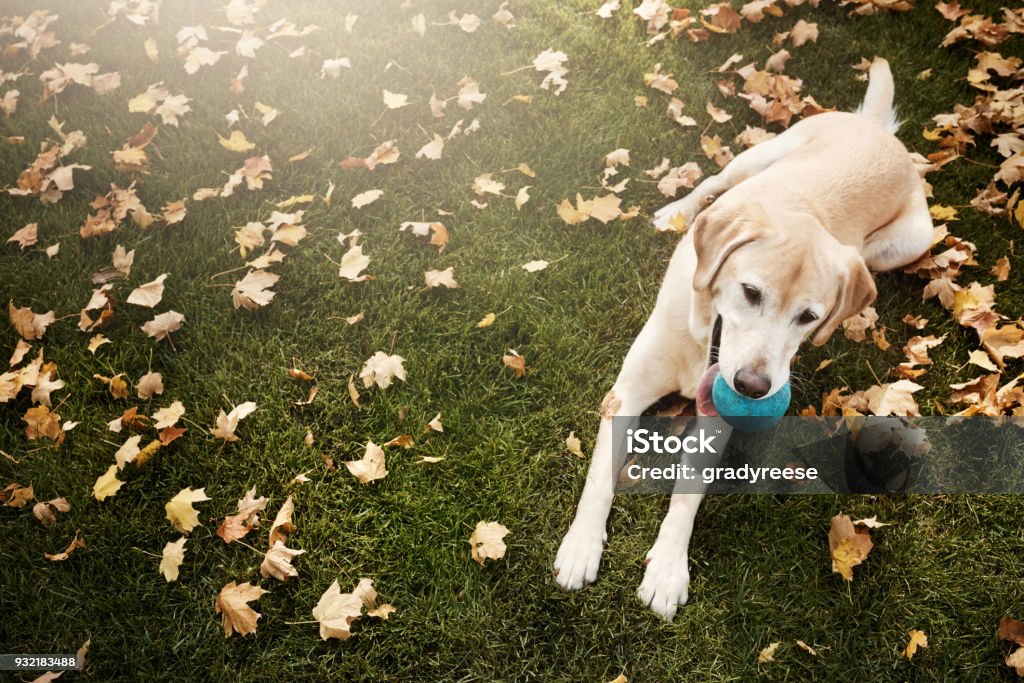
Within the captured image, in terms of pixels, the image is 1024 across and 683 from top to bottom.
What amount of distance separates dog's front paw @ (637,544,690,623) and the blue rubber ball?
0.61 m

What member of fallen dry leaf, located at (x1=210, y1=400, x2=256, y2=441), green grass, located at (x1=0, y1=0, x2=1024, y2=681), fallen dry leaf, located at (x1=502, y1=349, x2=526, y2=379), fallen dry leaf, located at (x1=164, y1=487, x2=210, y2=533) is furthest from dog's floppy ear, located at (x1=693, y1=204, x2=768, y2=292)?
fallen dry leaf, located at (x1=164, y1=487, x2=210, y2=533)

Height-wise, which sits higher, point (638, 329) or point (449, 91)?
point (449, 91)

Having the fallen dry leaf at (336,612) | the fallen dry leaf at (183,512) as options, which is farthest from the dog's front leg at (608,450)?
the fallen dry leaf at (183,512)

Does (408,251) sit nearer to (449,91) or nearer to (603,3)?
(449,91)

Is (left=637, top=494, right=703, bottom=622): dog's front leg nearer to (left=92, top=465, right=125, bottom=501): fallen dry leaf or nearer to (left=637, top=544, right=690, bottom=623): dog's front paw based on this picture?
(left=637, top=544, right=690, bottom=623): dog's front paw

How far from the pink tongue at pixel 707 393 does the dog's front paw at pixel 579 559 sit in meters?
0.68

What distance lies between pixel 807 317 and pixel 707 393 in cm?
50

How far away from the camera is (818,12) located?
5.19m

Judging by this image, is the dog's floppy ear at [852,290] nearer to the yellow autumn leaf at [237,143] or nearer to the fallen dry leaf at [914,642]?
the fallen dry leaf at [914,642]

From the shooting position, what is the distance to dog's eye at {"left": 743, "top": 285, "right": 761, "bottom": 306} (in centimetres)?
261

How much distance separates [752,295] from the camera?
2.62 meters

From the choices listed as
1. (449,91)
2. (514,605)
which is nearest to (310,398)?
(514,605)

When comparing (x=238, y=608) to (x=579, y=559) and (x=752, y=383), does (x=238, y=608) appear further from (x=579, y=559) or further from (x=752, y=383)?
(x=752, y=383)

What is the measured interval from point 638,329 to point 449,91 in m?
2.38
